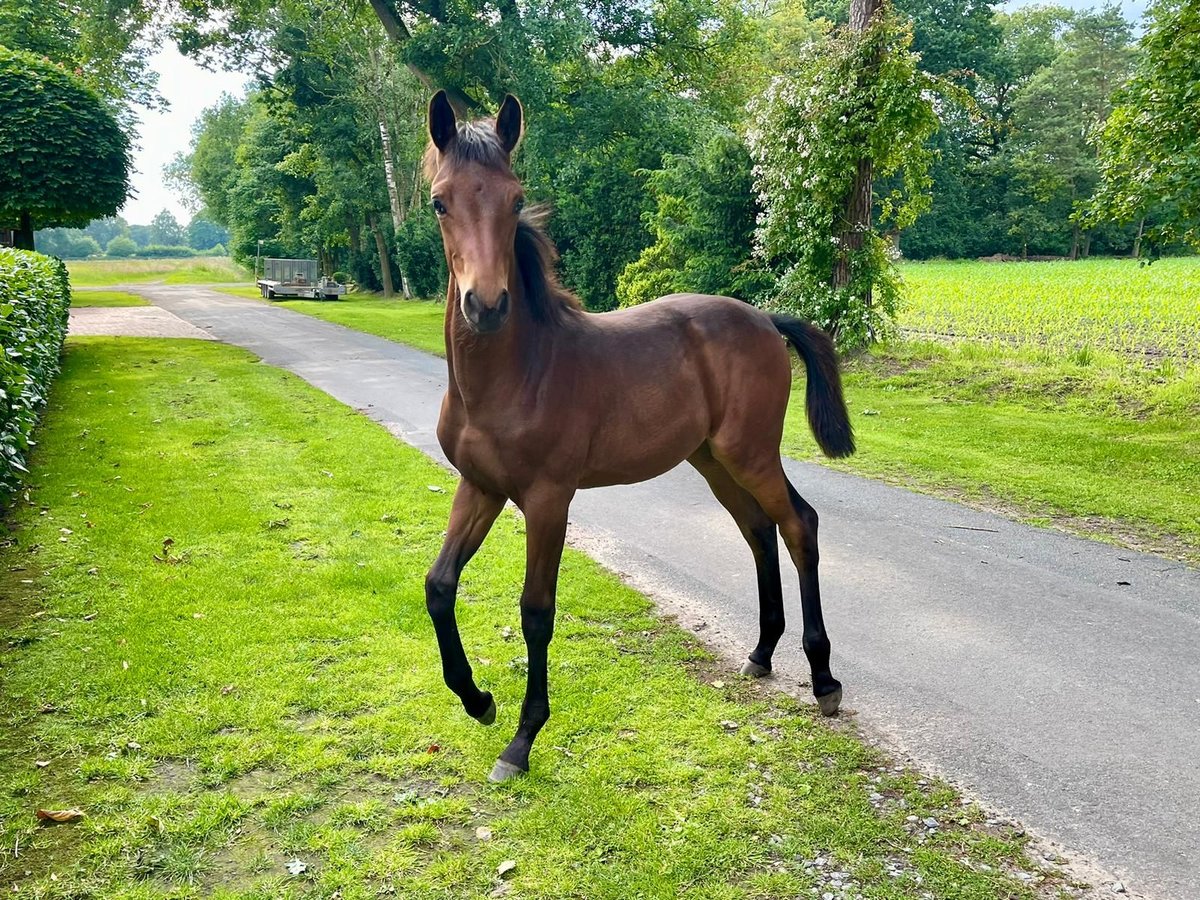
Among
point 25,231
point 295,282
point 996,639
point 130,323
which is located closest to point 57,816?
point 996,639

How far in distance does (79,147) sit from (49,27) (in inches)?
771

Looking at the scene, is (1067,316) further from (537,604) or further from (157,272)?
(157,272)

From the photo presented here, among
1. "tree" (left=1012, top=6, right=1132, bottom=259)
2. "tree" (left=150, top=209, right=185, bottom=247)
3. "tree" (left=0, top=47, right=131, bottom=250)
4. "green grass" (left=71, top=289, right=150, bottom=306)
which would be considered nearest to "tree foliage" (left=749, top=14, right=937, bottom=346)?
"tree" (left=0, top=47, right=131, bottom=250)

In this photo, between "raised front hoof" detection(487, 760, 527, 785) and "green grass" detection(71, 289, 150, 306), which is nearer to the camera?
"raised front hoof" detection(487, 760, 527, 785)

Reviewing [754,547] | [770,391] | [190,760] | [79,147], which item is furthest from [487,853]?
[79,147]

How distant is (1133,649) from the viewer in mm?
4133

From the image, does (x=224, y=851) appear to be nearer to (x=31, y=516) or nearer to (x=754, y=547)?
(x=754, y=547)

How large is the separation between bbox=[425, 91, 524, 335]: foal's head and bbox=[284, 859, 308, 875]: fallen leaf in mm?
1906

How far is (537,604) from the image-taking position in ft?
10.3

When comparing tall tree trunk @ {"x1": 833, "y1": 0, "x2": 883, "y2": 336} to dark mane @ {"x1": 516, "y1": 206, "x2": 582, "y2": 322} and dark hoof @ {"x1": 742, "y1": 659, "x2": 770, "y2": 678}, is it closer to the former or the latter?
dark hoof @ {"x1": 742, "y1": 659, "x2": 770, "y2": 678}

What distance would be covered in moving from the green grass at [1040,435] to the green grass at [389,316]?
803cm

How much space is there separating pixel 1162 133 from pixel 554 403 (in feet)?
29.8

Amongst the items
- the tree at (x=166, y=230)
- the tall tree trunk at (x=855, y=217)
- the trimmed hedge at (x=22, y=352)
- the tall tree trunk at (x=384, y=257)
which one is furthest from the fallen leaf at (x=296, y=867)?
the tree at (x=166, y=230)

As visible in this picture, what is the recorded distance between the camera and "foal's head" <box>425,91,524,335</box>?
2604mm
